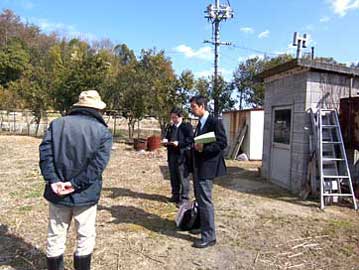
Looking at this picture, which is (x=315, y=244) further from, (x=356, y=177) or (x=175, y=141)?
(x=356, y=177)

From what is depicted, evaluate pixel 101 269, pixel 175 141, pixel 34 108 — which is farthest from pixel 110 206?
pixel 34 108

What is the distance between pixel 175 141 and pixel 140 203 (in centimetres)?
121

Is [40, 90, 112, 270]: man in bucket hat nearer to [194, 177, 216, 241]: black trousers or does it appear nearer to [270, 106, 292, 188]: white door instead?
[194, 177, 216, 241]: black trousers

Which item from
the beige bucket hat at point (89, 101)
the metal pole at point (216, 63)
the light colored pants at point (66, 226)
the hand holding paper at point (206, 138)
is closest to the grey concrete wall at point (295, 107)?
the hand holding paper at point (206, 138)

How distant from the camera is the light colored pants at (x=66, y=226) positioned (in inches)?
118

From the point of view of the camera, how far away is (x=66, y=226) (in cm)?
306

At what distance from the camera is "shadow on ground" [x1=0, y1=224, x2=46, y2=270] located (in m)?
3.57

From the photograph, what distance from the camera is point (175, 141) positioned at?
20.0 ft

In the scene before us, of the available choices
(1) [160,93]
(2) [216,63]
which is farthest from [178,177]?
(2) [216,63]

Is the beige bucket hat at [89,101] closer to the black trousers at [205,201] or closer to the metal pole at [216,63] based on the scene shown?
the black trousers at [205,201]

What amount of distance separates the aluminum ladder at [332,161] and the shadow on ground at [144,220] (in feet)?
9.13

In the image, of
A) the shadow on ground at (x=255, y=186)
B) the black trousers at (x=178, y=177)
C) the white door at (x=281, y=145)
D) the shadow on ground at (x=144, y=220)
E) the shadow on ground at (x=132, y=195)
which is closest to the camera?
the shadow on ground at (x=144, y=220)

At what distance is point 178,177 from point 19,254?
297cm

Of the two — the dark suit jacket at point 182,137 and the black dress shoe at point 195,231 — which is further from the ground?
the dark suit jacket at point 182,137
